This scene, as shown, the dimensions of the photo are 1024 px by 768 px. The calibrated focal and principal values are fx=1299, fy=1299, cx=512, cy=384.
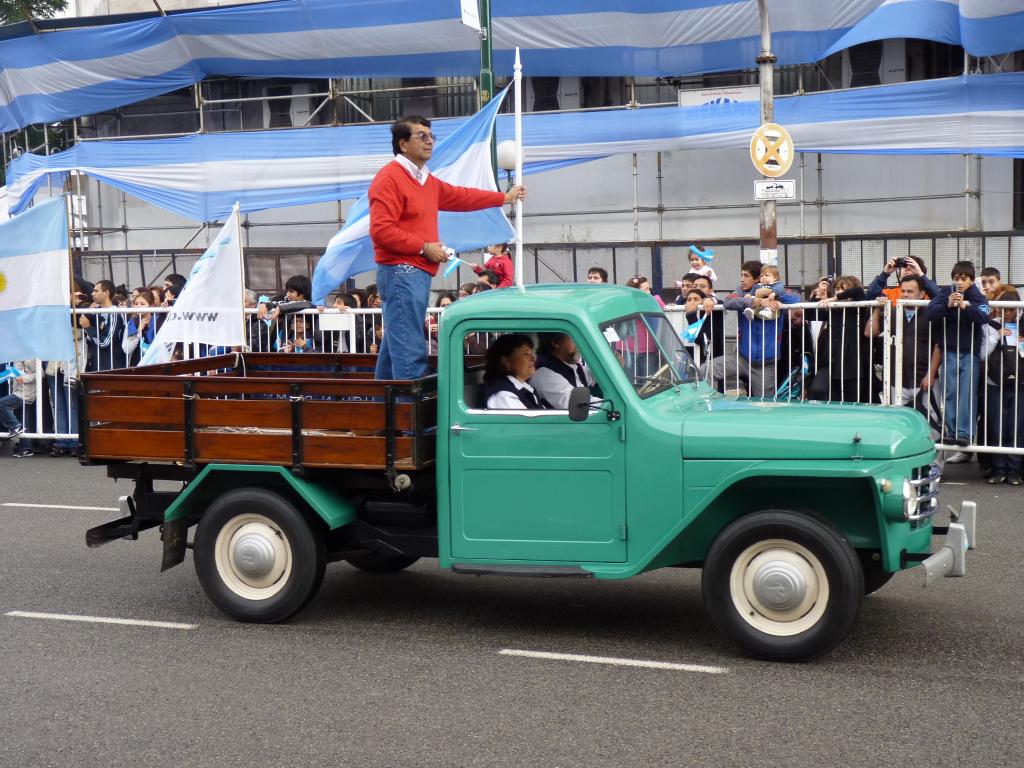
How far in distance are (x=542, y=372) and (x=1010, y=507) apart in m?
5.03

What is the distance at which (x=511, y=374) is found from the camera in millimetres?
6684

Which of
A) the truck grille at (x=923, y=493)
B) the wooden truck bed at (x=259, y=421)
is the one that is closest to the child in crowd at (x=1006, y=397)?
the truck grille at (x=923, y=493)

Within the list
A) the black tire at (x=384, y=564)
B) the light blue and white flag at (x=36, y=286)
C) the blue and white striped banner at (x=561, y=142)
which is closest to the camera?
the black tire at (x=384, y=564)

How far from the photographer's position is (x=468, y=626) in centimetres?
692

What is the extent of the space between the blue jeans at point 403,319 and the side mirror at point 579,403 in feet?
3.74

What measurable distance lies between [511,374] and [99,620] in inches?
107

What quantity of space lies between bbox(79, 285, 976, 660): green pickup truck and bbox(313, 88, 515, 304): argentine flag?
1.71 meters

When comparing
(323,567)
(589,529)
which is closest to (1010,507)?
(589,529)

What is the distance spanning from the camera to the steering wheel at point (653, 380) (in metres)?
6.43

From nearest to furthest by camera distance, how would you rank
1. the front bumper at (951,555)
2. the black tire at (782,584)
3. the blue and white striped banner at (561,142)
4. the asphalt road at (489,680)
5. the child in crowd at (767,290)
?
the asphalt road at (489,680)
the black tire at (782,584)
the front bumper at (951,555)
the child in crowd at (767,290)
the blue and white striped banner at (561,142)

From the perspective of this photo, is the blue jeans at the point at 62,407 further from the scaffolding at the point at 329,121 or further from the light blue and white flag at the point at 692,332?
the scaffolding at the point at 329,121

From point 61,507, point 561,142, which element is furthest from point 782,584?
point 561,142

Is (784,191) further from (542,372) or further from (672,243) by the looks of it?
(542,372)

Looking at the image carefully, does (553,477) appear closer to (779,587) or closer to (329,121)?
(779,587)
